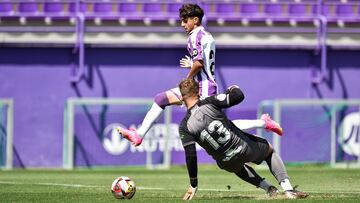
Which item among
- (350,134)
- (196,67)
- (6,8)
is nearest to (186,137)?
(196,67)

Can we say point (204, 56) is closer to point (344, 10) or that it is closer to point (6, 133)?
point (6, 133)

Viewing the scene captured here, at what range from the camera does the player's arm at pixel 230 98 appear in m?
10.4

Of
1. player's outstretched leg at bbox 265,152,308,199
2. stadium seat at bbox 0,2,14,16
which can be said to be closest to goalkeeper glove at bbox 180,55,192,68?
player's outstretched leg at bbox 265,152,308,199

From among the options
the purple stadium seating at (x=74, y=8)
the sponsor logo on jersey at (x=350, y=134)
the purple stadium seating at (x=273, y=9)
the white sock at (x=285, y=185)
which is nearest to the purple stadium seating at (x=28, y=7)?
the purple stadium seating at (x=74, y=8)

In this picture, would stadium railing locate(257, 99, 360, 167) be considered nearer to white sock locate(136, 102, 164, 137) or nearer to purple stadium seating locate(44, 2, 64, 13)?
purple stadium seating locate(44, 2, 64, 13)

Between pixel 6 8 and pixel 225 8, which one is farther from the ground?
pixel 225 8

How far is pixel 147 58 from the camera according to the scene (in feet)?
91.2

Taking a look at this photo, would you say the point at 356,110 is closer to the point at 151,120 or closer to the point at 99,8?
the point at 99,8

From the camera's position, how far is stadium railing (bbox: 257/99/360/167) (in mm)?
24562

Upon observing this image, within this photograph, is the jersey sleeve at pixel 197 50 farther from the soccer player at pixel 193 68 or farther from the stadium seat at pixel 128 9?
the stadium seat at pixel 128 9

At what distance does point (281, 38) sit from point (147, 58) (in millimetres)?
3840

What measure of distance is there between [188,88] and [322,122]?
15257 mm

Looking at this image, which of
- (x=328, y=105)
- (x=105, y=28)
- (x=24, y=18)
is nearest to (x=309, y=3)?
(x=328, y=105)

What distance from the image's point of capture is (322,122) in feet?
83.3
